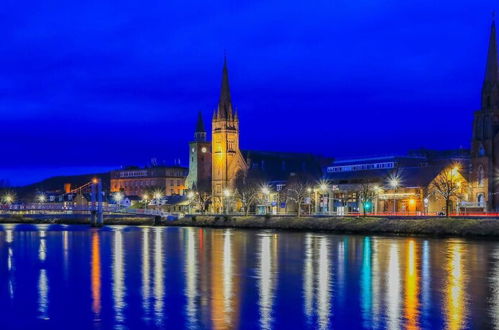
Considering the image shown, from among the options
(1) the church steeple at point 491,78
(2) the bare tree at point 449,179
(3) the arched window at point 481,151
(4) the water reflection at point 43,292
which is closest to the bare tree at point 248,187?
(2) the bare tree at point 449,179

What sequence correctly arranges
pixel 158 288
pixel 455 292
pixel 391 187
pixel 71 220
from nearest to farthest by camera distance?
pixel 455 292 < pixel 158 288 < pixel 391 187 < pixel 71 220

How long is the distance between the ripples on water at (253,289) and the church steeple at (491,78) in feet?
175

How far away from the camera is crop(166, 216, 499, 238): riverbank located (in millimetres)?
69125

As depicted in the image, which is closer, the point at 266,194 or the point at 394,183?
the point at 394,183

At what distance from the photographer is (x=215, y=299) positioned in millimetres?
28594

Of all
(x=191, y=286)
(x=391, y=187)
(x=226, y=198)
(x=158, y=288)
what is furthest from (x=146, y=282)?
(x=226, y=198)

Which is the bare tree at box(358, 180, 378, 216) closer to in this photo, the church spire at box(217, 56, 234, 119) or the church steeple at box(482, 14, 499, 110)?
the church steeple at box(482, 14, 499, 110)

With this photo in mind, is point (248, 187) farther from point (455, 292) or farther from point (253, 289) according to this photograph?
point (455, 292)

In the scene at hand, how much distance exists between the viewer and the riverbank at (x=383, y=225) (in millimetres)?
69125

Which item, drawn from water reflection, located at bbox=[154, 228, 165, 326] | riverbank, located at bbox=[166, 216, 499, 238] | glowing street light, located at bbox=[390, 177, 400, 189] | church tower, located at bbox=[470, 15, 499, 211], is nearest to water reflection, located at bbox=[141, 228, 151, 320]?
water reflection, located at bbox=[154, 228, 165, 326]

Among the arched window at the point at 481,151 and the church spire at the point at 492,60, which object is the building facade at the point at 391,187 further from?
the church spire at the point at 492,60

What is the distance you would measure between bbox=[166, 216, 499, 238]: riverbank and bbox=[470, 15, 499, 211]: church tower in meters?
25.0

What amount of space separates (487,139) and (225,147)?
79355 mm

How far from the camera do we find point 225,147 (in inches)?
6786
